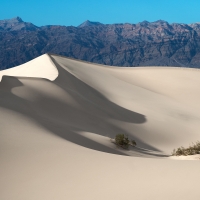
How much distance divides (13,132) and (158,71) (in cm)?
2978

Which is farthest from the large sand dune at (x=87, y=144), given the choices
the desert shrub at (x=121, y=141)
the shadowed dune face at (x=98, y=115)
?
the desert shrub at (x=121, y=141)

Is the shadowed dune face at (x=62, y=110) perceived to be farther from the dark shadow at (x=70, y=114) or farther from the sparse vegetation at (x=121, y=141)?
the sparse vegetation at (x=121, y=141)

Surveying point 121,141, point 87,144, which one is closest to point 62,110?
point 121,141

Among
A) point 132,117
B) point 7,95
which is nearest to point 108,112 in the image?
point 132,117

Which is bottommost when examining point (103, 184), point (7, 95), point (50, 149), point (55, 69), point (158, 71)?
point (103, 184)

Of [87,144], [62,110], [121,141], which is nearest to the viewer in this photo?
[87,144]

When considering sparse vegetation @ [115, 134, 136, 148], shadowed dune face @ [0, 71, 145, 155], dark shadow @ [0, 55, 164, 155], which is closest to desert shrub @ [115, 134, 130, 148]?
sparse vegetation @ [115, 134, 136, 148]

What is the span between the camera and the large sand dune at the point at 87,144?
18.5 ft

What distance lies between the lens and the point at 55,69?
1006 inches

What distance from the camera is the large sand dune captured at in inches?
222

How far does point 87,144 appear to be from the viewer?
31.6 ft

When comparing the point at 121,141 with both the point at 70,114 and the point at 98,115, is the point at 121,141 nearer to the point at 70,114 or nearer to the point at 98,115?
the point at 70,114

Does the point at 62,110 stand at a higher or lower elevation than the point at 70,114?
higher

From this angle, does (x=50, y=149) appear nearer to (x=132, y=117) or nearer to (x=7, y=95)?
(x=7, y=95)
